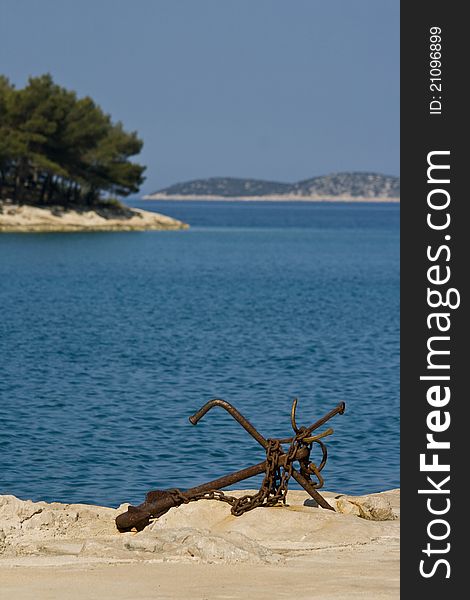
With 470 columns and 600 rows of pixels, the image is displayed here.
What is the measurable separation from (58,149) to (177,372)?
249 ft

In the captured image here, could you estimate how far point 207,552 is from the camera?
10.4 m

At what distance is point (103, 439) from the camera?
19797mm

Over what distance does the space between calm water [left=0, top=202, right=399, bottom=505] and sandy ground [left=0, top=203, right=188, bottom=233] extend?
33.4 meters

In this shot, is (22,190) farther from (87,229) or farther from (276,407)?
(276,407)

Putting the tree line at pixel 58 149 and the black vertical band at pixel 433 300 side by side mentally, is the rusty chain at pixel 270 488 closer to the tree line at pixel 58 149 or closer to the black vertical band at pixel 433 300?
the black vertical band at pixel 433 300

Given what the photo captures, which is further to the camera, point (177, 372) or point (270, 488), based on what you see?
point (177, 372)

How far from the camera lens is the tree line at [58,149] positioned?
3797 inches

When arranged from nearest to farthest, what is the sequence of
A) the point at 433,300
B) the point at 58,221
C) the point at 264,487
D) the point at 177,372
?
the point at 433,300 < the point at 264,487 < the point at 177,372 < the point at 58,221

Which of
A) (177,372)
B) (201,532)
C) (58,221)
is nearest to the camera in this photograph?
(201,532)

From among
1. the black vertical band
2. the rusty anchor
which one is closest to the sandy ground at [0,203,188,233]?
the rusty anchor

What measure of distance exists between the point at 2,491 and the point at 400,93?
8.95 m

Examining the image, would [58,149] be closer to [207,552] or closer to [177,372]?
[177,372]

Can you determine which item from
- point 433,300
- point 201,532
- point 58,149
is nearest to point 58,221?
point 58,149

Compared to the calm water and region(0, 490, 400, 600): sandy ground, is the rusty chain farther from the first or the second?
the calm water
